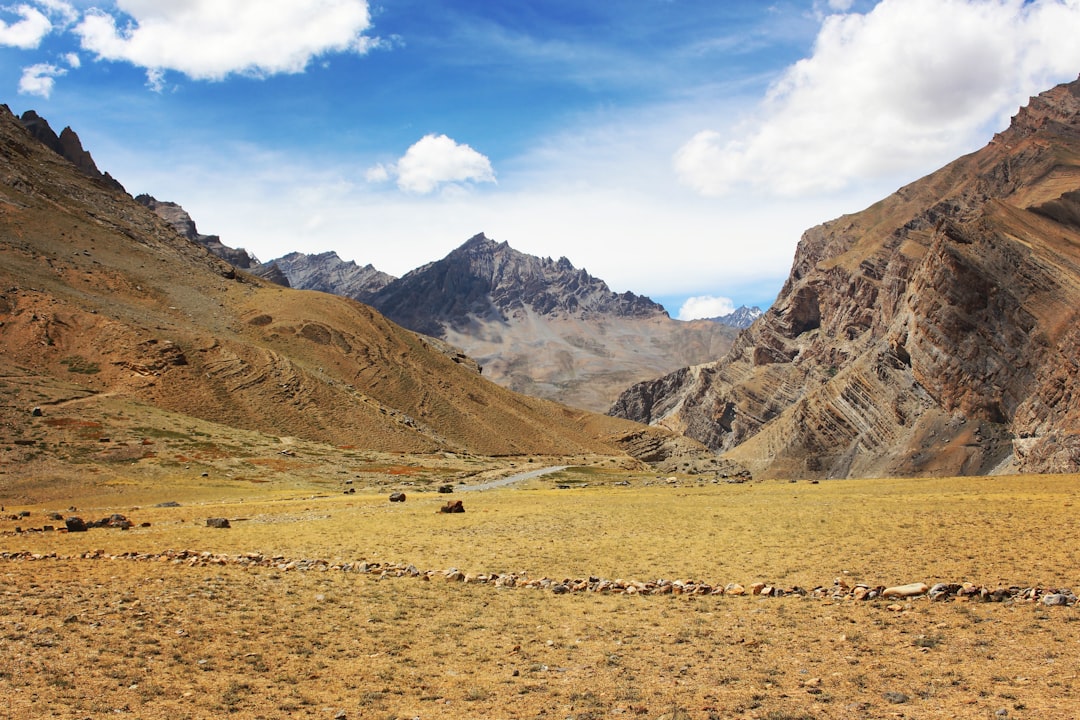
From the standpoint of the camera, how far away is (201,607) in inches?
697

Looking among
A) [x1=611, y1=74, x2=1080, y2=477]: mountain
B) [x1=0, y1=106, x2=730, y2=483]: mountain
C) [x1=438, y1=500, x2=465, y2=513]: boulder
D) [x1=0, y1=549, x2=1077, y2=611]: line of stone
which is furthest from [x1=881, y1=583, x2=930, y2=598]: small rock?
[x1=611, y1=74, x2=1080, y2=477]: mountain

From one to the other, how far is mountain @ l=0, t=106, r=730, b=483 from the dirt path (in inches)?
745

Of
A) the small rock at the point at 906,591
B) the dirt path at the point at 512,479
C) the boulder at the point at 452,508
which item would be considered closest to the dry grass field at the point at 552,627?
the small rock at the point at 906,591

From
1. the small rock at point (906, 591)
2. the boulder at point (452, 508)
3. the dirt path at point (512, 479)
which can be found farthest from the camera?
the dirt path at point (512, 479)

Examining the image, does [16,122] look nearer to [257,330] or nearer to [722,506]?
[257,330]

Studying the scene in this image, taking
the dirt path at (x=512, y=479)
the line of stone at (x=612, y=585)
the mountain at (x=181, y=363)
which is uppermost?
the mountain at (x=181, y=363)

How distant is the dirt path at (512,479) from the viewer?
224 ft

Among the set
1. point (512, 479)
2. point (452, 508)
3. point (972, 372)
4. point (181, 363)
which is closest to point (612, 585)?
point (452, 508)

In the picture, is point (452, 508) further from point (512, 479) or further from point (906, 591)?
point (512, 479)

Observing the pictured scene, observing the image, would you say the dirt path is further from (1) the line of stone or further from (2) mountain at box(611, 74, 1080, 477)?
(2) mountain at box(611, 74, 1080, 477)

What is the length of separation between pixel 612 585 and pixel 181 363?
91.7m

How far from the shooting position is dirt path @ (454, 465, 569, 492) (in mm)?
68363

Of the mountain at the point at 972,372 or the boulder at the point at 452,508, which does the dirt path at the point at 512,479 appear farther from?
the mountain at the point at 972,372

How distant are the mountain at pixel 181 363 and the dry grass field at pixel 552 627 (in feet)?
154
